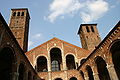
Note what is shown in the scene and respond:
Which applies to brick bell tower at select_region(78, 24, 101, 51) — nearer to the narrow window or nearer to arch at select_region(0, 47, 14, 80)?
the narrow window

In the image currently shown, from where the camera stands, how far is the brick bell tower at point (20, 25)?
85.3ft

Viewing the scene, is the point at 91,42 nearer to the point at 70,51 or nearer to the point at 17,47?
the point at 70,51

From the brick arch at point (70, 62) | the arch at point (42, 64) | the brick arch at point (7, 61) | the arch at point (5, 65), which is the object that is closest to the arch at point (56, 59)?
the arch at point (42, 64)

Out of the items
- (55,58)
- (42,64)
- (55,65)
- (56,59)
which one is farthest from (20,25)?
(55,65)

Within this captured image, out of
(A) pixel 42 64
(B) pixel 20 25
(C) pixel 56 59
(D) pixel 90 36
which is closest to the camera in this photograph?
(A) pixel 42 64

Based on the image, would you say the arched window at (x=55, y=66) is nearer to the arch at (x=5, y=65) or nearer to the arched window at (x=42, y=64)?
the arched window at (x=42, y=64)

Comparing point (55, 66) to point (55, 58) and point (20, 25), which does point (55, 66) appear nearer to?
point (55, 58)

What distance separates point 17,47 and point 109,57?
8.69 metres

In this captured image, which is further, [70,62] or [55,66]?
[70,62]

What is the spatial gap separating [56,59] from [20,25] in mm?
11982

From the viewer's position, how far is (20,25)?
91.4ft

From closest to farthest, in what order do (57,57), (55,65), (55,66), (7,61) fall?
(7,61) < (55,66) < (55,65) < (57,57)

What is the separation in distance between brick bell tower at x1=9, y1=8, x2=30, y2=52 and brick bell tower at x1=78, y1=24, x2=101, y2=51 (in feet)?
45.7

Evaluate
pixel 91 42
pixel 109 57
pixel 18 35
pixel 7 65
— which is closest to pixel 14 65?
pixel 7 65
